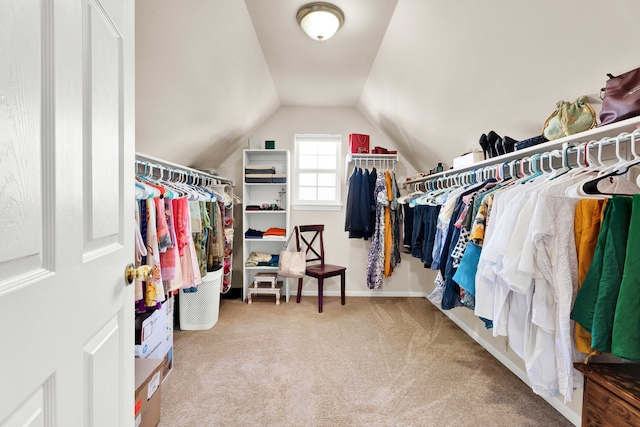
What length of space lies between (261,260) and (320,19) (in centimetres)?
249

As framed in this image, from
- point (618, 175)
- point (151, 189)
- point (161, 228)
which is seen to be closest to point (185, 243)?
point (161, 228)

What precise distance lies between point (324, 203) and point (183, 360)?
231cm

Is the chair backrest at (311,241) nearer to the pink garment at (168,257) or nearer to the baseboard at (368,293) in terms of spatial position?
the baseboard at (368,293)

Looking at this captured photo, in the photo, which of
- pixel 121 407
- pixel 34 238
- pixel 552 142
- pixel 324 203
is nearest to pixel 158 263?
pixel 121 407

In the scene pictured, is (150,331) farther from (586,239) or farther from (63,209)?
(586,239)

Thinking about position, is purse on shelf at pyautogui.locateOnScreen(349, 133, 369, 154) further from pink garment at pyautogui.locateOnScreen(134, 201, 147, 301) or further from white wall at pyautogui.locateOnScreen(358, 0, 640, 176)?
pink garment at pyautogui.locateOnScreen(134, 201, 147, 301)

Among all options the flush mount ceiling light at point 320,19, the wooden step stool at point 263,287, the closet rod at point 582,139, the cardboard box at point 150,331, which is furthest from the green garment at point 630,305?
the wooden step stool at point 263,287

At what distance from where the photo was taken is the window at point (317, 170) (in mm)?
3961

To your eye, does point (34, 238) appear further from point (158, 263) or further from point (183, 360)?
point (183, 360)

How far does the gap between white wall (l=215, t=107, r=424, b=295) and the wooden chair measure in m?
0.15

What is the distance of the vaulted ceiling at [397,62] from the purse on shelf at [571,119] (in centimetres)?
10

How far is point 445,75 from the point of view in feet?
6.67

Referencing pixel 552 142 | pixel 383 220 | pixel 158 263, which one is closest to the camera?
pixel 552 142

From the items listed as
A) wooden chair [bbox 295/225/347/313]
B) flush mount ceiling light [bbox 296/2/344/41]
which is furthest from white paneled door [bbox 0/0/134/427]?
wooden chair [bbox 295/225/347/313]
